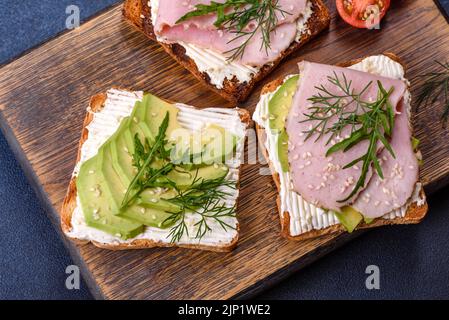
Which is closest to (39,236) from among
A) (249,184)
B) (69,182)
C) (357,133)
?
(69,182)


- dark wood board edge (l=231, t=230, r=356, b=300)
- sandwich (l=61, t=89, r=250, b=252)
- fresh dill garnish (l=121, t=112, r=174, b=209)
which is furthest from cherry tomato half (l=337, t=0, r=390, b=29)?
fresh dill garnish (l=121, t=112, r=174, b=209)

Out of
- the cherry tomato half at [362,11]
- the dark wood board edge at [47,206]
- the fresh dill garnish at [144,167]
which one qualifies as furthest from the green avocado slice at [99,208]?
the cherry tomato half at [362,11]

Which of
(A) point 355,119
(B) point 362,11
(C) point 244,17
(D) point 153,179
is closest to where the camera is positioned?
(D) point 153,179

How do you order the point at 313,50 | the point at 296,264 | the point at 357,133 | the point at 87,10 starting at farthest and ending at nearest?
1. the point at 87,10
2. the point at 313,50
3. the point at 296,264
4. the point at 357,133

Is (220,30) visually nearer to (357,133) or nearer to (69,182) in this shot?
(357,133)

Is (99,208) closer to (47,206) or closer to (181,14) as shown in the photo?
(47,206)

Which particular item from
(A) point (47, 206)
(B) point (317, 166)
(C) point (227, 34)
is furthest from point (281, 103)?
(A) point (47, 206)
